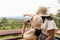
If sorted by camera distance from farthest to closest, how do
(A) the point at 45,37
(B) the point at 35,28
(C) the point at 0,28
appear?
1. (C) the point at 0,28
2. (A) the point at 45,37
3. (B) the point at 35,28

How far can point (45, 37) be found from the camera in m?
1.17

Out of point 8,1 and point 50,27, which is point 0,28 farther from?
point 50,27

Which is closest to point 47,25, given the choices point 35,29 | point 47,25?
point 47,25

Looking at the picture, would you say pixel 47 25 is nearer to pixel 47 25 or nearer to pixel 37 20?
pixel 47 25

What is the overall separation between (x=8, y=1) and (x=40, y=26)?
651 mm

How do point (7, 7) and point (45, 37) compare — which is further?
point (7, 7)

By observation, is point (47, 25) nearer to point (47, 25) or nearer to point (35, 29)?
point (47, 25)

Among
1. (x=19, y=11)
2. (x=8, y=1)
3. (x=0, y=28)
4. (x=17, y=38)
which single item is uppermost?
(x=8, y=1)

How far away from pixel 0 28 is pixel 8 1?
0.30 metres

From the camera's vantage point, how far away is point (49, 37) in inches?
44.8

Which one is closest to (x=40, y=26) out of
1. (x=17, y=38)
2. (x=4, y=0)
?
(x=17, y=38)

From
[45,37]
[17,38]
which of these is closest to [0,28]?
[17,38]

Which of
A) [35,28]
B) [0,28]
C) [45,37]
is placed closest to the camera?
[35,28]

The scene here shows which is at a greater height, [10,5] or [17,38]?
[10,5]
